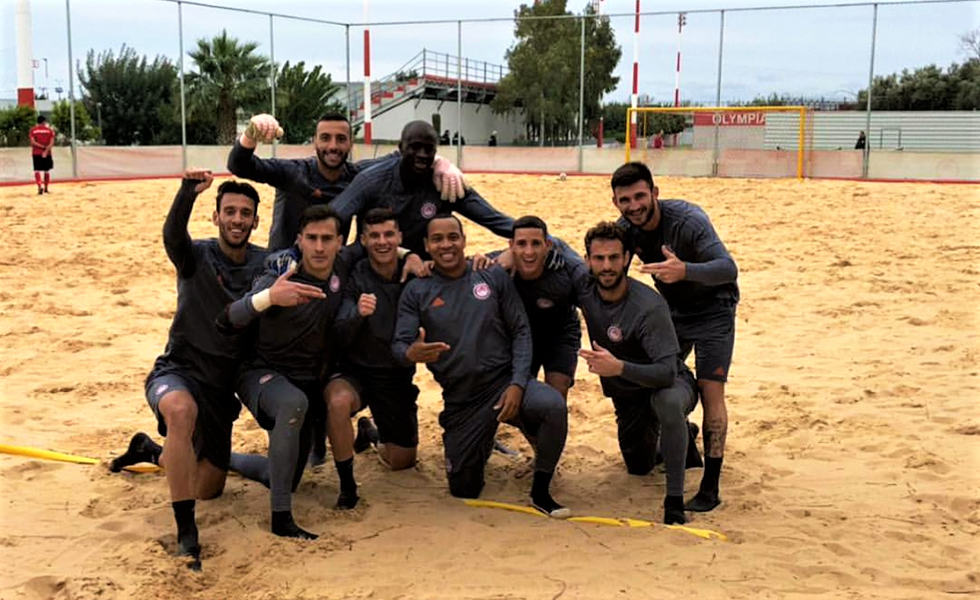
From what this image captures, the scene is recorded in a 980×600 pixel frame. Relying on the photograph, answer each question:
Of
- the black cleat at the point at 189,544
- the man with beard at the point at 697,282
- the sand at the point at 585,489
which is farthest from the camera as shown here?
the man with beard at the point at 697,282

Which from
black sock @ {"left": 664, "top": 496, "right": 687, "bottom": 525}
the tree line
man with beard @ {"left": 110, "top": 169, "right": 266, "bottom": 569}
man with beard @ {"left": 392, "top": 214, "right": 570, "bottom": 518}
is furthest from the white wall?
black sock @ {"left": 664, "top": 496, "right": 687, "bottom": 525}

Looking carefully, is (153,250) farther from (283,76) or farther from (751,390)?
(283,76)

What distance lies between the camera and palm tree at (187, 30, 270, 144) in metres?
30.6

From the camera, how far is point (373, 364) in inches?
185

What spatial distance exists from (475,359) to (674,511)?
3.94 ft

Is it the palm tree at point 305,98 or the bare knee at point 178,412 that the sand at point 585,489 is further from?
the palm tree at point 305,98

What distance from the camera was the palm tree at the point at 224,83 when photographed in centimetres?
3059

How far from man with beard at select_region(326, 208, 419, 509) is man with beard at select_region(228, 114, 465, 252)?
1.52 ft

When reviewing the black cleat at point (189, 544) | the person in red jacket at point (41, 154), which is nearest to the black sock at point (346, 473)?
the black cleat at point (189, 544)

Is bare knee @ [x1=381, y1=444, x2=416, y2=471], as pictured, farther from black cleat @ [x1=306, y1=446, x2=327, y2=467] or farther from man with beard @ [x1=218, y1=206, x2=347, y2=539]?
man with beard @ [x1=218, y1=206, x2=347, y2=539]

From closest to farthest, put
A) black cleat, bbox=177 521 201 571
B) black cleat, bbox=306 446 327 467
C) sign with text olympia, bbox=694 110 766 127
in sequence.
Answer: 1. black cleat, bbox=177 521 201 571
2. black cleat, bbox=306 446 327 467
3. sign with text olympia, bbox=694 110 766 127

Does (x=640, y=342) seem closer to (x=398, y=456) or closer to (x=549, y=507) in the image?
(x=549, y=507)

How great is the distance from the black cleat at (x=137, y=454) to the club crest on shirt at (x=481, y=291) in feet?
6.40

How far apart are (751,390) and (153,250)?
27.0 ft
